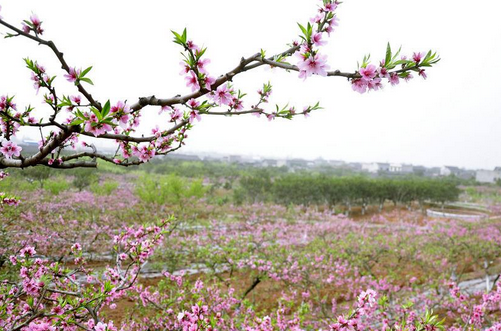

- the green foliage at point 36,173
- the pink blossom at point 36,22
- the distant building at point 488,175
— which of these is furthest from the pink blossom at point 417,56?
the distant building at point 488,175

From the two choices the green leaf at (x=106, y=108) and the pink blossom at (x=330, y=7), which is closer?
the green leaf at (x=106, y=108)

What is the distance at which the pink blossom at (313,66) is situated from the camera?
1602mm

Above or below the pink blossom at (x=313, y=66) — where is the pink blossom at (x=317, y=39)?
above

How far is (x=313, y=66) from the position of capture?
1630 millimetres

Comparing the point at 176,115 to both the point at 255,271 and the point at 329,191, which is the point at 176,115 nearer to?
the point at 255,271

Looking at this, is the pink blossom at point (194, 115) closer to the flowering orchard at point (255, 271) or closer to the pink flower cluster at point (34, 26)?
the pink flower cluster at point (34, 26)

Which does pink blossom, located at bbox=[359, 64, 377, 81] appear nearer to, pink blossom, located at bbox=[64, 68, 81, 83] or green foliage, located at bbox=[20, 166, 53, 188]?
pink blossom, located at bbox=[64, 68, 81, 83]

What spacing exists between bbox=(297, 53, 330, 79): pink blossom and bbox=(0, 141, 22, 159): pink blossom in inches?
90.7

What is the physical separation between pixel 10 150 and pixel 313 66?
2.47 metres

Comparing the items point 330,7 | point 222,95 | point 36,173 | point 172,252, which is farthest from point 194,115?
point 36,173

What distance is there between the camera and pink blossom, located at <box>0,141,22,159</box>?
2.20m

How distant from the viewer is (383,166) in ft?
396

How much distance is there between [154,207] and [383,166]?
4920 inches

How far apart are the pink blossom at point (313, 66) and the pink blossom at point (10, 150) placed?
2303 millimetres
